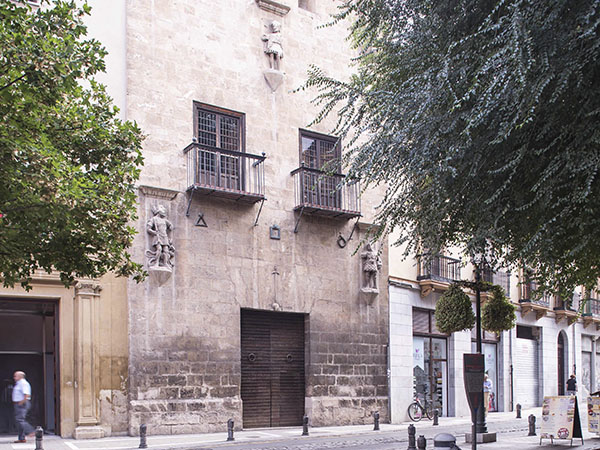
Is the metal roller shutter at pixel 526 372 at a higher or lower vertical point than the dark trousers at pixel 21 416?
lower

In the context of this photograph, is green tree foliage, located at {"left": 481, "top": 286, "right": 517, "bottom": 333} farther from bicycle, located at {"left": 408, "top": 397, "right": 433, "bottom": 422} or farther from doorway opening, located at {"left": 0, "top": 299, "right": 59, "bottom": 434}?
doorway opening, located at {"left": 0, "top": 299, "right": 59, "bottom": 434}

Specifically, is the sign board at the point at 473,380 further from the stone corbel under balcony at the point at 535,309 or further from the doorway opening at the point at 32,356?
the stone corbel under balcony at the point at 535,309

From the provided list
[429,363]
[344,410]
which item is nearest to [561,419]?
[344,410]

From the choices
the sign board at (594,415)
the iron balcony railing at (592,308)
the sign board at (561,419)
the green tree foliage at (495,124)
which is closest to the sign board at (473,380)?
the green tree foliage at (495,124)

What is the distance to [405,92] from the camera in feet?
35.7

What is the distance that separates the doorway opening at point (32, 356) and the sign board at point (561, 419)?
10.5 meters

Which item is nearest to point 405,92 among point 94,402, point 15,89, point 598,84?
point 598,84

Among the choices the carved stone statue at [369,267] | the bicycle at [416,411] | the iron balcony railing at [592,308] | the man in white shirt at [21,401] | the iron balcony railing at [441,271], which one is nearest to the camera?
the man in white shirt at [21,401]

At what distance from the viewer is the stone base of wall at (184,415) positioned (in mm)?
16797

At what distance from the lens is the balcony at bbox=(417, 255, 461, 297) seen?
77.2 ft

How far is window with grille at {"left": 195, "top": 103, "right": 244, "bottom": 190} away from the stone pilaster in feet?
13.5

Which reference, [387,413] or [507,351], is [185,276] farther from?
[507,351]

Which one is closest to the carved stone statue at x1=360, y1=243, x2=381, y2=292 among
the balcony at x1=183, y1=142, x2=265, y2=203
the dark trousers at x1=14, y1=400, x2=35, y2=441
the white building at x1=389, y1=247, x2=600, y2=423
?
the white building at x1=389, y1=247, x2=600, y2=423

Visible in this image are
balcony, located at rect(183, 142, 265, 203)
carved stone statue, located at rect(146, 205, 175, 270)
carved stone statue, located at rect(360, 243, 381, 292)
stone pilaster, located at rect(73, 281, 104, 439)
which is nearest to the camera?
stone pilaster, located at rect(73, 281, 104, 439)
